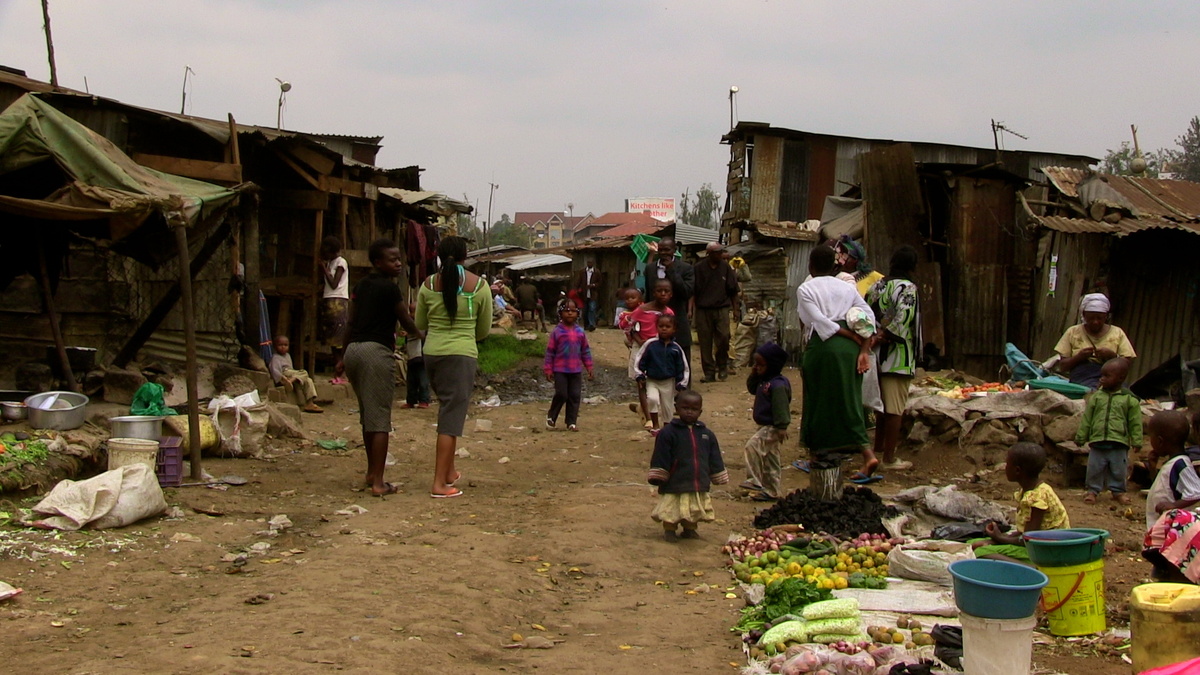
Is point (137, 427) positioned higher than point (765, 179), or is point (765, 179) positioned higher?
point (765, 179)

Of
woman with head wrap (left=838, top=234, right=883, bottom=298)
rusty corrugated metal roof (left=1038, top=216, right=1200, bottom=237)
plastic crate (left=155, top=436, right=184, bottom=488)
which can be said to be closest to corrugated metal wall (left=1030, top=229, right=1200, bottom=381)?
rusty corrugated metal roof (left=1038, top=216, right=1200, bottom=237)

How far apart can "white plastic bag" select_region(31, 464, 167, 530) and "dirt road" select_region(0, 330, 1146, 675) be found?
11 cm

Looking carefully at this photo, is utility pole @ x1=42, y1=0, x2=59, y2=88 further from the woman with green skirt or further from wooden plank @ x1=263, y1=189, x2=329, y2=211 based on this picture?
the woman with green skirt

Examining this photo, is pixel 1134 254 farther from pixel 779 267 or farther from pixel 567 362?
pixel 779 267

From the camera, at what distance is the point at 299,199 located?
41.0 ft

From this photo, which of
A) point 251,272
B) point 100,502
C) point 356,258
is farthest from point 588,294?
point 100,502

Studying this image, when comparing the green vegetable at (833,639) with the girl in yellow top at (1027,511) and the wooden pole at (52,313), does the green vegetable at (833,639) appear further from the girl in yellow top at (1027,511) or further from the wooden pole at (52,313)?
the wooden pole at (52,313)

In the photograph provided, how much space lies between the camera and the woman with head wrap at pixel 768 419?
7.35 metres

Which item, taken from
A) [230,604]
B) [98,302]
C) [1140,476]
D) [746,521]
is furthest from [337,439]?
[1140,476]

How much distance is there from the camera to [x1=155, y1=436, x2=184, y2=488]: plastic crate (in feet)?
23.0

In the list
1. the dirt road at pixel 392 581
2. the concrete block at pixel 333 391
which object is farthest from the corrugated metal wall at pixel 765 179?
the dirt road at pixel 392 581

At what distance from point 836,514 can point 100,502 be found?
4.20m

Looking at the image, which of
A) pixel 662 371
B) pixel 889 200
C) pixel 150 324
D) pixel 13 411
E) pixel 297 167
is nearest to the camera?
pixel 13 411

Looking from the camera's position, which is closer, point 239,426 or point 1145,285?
point 239,426
